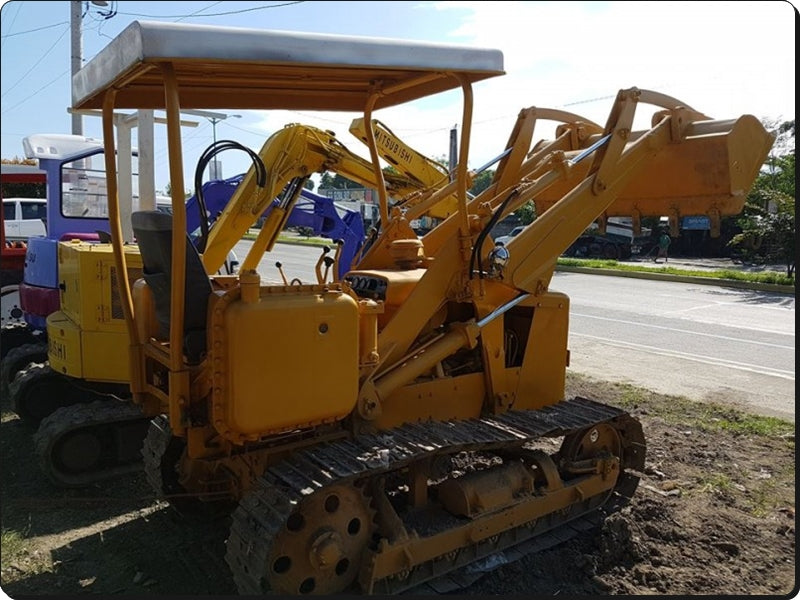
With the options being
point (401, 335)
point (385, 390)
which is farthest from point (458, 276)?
point (385, 390)

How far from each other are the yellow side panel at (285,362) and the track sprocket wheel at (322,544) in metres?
0.44

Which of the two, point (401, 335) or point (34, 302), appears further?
point (34, 302)

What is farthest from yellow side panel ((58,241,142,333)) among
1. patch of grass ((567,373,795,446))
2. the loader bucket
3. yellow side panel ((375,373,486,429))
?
patch of grass ((567,373,795,446))

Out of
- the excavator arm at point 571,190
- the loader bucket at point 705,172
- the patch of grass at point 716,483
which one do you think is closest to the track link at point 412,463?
the excavator arm at point 571,190

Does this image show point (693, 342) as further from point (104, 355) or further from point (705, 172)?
point (104, 355)

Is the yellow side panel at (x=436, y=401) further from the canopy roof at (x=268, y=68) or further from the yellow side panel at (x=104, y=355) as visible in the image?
the yellow side panel at (x=104, y=355)

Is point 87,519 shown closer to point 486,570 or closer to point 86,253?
point 86,253

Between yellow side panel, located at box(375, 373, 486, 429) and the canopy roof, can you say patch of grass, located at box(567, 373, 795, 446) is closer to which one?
yellow side panel, located at box(375, 373, 486, 429)

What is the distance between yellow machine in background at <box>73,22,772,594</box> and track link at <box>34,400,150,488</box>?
1221mm

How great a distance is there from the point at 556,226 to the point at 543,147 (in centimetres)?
135

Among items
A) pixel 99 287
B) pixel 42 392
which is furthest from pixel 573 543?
pixel 42 392

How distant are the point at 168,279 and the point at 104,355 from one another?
9.30ft

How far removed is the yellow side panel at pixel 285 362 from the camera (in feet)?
11.3

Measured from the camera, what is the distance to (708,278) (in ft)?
65.3
